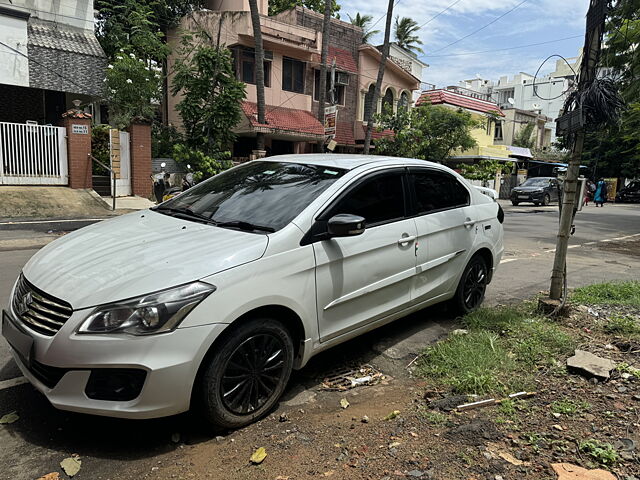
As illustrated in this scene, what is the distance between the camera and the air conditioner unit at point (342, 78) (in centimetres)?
2508

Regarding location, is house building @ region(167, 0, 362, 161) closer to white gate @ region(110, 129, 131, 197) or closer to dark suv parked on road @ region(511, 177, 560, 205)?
white gate @ region(110, 129, 131, 197)

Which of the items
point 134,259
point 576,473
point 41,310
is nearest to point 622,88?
point 576,473

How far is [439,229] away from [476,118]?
31.9 m

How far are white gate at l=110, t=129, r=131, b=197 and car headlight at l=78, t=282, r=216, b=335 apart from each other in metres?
14.3

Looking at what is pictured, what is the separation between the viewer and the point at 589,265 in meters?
8.92

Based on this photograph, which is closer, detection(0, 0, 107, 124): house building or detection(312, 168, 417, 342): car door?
detection(312, 168, 417, 342): car door

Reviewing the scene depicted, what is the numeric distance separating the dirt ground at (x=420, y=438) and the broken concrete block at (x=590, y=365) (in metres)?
0.06

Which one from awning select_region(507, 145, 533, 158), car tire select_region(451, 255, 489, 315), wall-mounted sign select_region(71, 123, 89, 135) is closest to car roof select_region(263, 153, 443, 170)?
car tire select_region(451, 255, 489, 315)

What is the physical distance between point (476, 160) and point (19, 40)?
27.4 meters

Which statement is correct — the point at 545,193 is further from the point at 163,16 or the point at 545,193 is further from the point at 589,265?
the point at 163,16

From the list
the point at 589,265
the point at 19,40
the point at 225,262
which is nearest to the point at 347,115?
the point at 19,40

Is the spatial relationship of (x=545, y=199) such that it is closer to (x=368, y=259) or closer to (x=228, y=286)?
(x=368, y=259)

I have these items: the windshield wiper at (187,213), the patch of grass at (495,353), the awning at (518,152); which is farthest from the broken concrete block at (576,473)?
the awning at (518,152)

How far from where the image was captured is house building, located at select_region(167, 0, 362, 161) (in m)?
21.0
